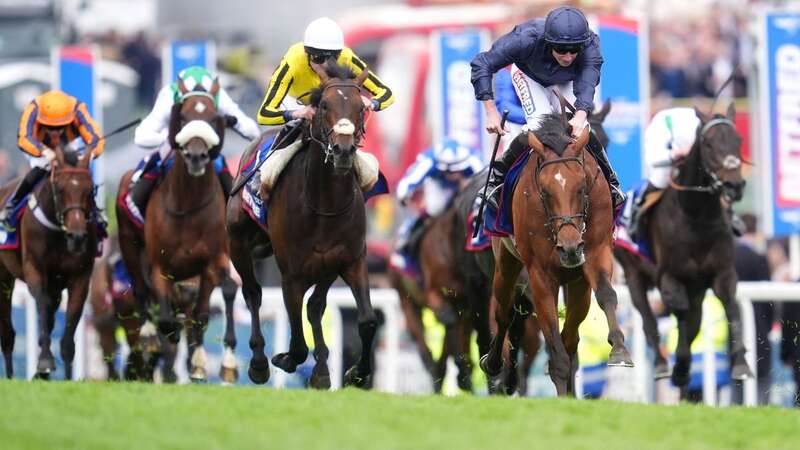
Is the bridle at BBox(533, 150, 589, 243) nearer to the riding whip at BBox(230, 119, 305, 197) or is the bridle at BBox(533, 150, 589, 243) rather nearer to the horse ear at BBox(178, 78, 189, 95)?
the riding whip at BBox(230, 119, 305, 197)

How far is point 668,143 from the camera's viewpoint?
503 inches

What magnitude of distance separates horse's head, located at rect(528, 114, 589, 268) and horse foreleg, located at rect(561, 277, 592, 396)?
1.19 ft

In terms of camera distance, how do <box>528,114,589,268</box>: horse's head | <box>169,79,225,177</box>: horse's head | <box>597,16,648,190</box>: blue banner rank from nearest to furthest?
<box>528,114,589,268</box>: horse's head < <box>169,79,225,177</box>: horse's head < <box>597,16,648,190</box>: blue banner

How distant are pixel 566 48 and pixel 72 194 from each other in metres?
4.13

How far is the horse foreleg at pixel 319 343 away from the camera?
10781 millimetres

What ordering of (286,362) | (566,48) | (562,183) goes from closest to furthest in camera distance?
(562,183) < (566,48) < (286,362)

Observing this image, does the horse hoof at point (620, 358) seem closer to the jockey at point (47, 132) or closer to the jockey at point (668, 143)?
the jockey at point (668, 143)

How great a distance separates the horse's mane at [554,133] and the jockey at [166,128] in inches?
118

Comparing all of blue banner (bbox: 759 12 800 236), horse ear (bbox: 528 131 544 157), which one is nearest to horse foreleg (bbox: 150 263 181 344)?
horse ear (bbox: 528 131 544 157)

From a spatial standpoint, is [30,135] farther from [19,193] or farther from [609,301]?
[609,301]

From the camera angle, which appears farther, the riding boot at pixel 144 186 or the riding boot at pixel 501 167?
the riding boot at pixel 144 186

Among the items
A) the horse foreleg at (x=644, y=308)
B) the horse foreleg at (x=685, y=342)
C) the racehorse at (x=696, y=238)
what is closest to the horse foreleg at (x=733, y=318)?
the racehorse at (x=696, y=238)

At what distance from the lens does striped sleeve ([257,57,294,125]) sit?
34.8ft

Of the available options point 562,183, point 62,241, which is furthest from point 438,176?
point 562,183
